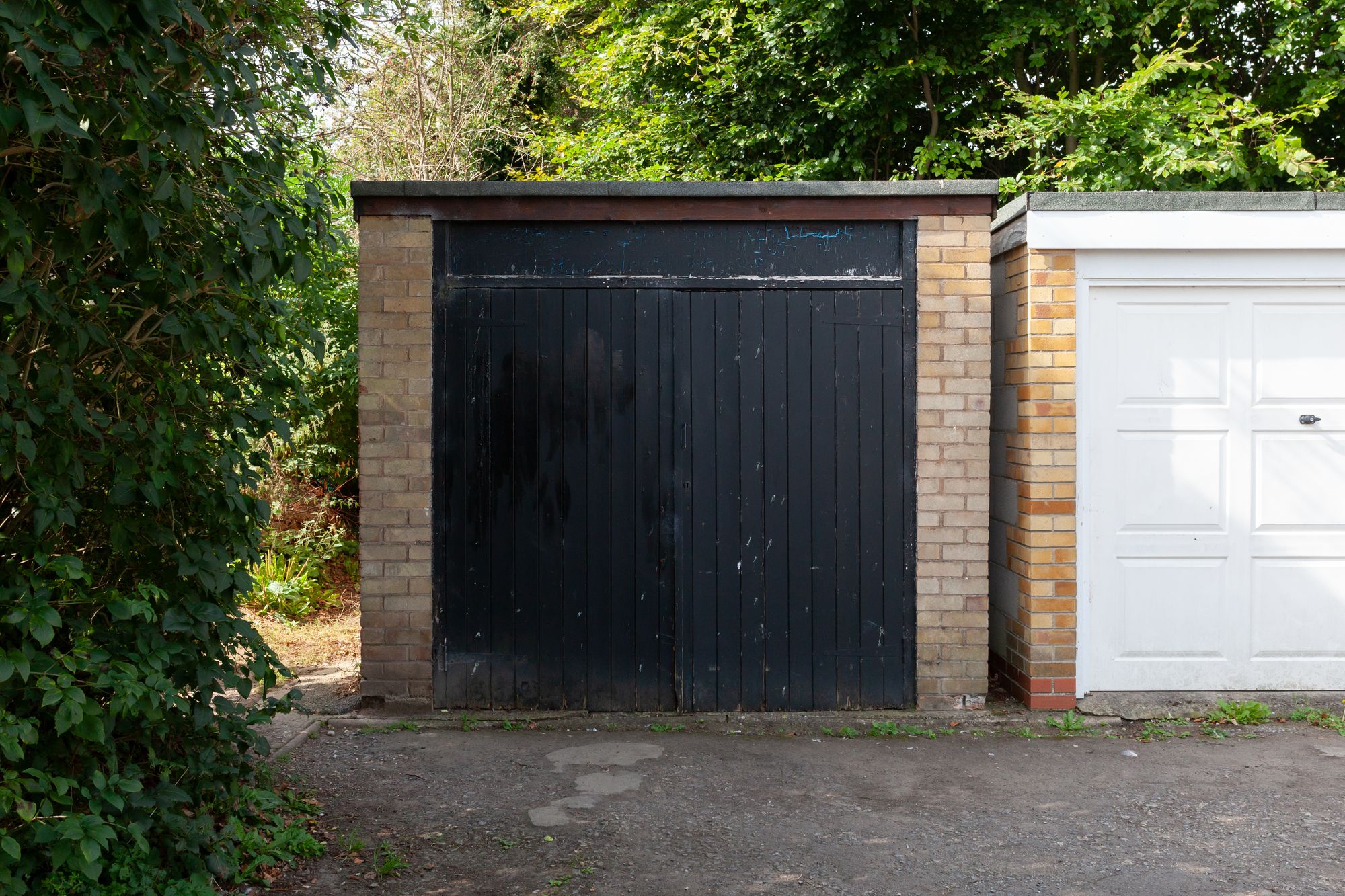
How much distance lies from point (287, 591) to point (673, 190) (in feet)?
15.9

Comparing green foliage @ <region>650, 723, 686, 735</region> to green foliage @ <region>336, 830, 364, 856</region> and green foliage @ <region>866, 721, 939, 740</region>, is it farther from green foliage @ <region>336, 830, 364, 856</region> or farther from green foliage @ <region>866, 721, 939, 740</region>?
green foliage @ <region>336, 830, 364, 856</region>

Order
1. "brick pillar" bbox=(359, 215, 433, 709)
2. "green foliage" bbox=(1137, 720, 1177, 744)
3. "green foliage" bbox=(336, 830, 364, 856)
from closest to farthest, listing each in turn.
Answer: "green foliage" bbox=(336, 830, 364, 856)
"green foliage" bbox=(1137, 720, 1177, 744)
"brick pillar" bbox=(359, 215, 433, 709)

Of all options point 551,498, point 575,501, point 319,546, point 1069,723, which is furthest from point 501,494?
point 319,546

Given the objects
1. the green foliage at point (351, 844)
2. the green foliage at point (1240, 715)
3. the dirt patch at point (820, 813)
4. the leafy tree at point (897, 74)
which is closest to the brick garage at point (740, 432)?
the dirt patch at point (820, 813)

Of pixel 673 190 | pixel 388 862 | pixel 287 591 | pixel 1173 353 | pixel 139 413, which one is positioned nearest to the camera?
pixel 139 413

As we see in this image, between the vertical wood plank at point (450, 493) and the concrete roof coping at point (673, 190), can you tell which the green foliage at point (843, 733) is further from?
the concrete roof coping at point (673, 190)

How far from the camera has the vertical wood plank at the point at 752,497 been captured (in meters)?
5.69

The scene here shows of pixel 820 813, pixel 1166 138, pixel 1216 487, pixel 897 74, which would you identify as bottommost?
pixel 820 813

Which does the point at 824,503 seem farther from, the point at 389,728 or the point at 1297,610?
the point at 1297,610

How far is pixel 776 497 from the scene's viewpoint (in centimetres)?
572

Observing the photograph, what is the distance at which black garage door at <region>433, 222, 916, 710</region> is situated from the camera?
18.6 ft

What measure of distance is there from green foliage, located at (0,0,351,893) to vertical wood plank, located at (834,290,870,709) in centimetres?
288

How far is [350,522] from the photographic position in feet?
32.3

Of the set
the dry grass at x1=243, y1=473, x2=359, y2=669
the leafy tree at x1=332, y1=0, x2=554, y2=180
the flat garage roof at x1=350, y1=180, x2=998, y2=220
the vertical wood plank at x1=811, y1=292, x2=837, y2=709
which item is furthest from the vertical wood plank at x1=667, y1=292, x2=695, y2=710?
the leafy tree at x1=332, y1=0, x2=554, y2=180
